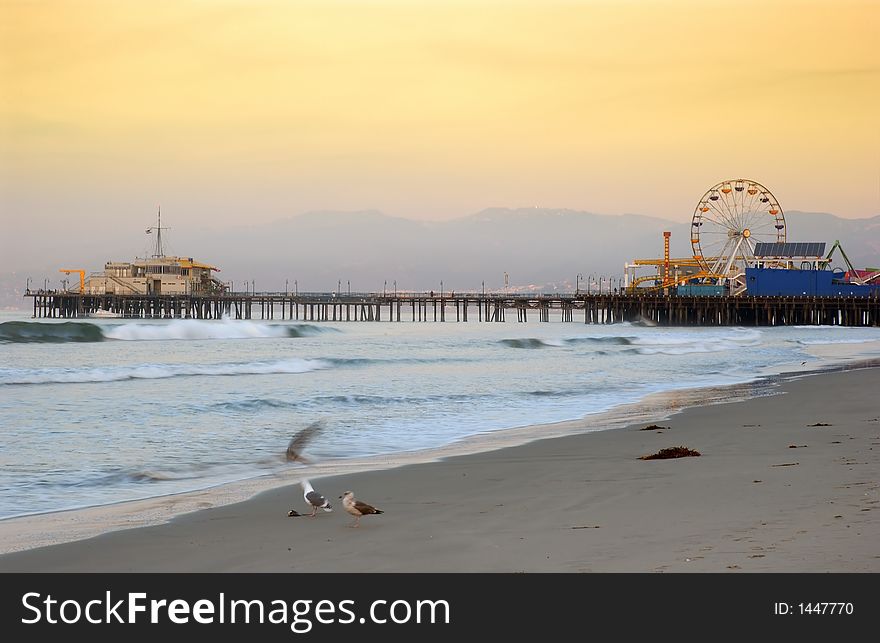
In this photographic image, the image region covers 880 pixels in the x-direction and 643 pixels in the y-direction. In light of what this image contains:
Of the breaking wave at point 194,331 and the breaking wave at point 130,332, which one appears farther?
the breaking wave at point 194,331

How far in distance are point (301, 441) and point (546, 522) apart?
6.68 m

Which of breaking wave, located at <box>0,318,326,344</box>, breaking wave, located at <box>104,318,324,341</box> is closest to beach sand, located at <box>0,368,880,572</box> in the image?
breaking wave, located at <box>0,318,326,344</box>

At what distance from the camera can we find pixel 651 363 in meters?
30.7

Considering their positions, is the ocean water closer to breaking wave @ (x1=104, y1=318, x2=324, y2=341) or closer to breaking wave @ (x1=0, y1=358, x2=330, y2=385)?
breaking wave @ (x1=0, y1=358, x2=330, y2=385)

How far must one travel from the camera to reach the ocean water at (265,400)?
10366 millimetres

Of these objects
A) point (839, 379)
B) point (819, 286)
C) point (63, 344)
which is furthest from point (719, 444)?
point (819, 286)

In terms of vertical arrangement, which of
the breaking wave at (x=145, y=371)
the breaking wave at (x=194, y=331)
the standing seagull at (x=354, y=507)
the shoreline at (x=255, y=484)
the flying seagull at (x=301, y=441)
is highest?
the standing seagull at (x=354, y=507)

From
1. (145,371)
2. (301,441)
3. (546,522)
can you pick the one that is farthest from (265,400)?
(546,522)

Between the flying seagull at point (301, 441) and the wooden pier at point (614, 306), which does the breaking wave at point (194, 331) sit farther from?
the flying seagull at point (301, 441)

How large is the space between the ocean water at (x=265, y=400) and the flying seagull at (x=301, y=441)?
0.15m

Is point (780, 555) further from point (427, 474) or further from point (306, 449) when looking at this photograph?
point (306, 449)

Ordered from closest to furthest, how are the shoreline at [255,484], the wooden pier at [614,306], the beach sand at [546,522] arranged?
1. the beach sand at [546,522]
2. the shoreline at [255,484]
3. the wooden pier at [614,306]

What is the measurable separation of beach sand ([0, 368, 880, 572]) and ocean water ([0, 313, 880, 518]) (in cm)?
166

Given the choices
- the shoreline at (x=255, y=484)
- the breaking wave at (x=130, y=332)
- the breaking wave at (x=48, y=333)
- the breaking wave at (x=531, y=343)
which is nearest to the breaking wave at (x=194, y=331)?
the breaking wave at (x=130, y=332)
